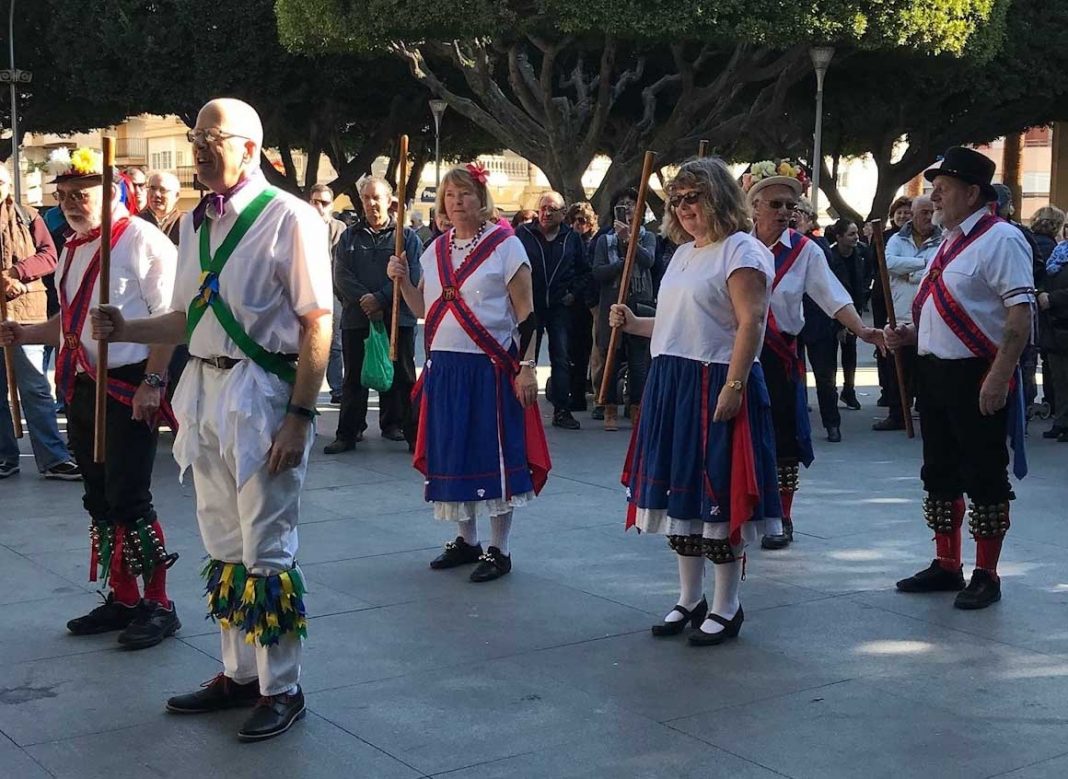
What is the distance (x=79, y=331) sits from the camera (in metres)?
5.71

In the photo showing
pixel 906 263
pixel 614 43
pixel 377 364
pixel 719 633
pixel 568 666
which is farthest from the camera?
pixel 614 43

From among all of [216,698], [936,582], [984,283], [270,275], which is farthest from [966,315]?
[216,698]

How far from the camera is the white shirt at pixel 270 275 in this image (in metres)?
4.47

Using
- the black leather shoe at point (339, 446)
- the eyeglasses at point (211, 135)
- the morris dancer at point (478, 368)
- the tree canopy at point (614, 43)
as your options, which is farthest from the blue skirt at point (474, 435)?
the tree canopy at point (614, 43)

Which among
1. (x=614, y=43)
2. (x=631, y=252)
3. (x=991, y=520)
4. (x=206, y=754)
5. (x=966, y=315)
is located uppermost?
(x=614, y=43)

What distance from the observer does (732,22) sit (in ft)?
78.6

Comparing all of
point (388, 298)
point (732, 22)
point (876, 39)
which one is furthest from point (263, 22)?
point (388, 298)

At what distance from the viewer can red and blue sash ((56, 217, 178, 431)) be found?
561cm

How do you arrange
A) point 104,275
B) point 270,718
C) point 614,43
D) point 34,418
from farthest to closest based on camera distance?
point 614,43 → point 34,418 → point 104,275 → point 270,718

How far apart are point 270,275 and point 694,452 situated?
75.3 inches

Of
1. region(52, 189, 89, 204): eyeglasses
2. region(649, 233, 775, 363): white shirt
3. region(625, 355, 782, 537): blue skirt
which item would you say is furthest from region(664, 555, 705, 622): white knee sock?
region(52, 189, 89, 204): eyeglasses

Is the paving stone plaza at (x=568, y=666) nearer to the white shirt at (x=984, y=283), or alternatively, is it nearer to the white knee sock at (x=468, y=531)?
the white knee sock at (x=468, y=531)

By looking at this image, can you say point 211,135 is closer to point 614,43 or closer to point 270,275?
point 270,275

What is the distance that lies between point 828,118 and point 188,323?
31.1 m
